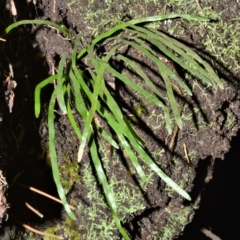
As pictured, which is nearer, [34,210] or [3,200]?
A: [3,200]

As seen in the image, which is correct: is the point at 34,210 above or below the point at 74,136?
below

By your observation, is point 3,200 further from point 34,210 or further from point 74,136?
point 74,136

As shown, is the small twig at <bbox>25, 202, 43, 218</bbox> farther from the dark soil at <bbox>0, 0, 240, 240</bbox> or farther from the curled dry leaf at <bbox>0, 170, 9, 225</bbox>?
the curled dry leaf at <bbox>0, 170, 9, 225</bbox>

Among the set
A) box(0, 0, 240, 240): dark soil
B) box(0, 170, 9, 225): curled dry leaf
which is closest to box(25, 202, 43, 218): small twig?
box(0, 0, 240, 240): dark soil

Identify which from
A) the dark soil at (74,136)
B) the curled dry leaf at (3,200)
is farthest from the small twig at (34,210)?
the curled dry leaf at (3,200)

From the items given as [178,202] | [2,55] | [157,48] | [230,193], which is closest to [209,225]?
[230,193]

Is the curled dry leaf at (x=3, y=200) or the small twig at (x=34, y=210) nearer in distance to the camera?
the curled dry leaf at (x=3, y=200)

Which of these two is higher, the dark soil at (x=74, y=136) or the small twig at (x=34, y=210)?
the dark soil at (x=74, y=136)

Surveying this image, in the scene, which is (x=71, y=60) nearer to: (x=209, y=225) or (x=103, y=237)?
(x=103, y=237)

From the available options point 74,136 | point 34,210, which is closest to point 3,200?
point 34,210

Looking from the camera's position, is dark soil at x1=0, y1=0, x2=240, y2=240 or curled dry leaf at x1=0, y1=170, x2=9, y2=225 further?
dark soil at x1=0, y1=0, x2=240, y2=240

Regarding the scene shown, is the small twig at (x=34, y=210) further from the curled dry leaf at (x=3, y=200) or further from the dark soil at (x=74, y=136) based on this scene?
the curled dry leaf at (x=3, y=200)
